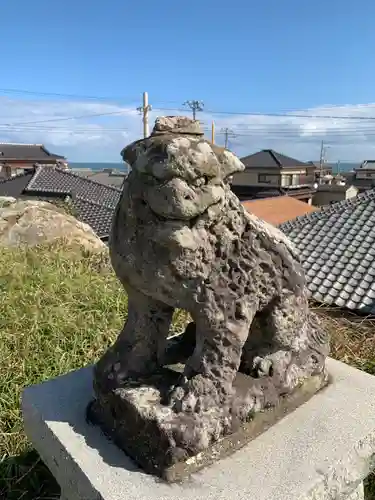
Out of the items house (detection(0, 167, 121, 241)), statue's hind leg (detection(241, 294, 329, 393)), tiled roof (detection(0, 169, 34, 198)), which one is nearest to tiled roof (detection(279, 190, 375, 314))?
statue's hind leg (detection(241, 294, 329, 393))

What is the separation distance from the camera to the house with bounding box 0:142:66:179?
27.3m

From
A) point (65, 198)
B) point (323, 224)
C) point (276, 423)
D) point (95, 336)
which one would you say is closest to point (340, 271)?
point (323, 224)

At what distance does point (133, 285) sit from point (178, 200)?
444mm

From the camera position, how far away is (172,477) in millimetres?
1410

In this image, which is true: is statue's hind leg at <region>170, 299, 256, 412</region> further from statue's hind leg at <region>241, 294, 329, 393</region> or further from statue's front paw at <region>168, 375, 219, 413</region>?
statue's hind leg at <region>241, 294, 329, 393</region>

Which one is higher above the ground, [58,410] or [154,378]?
[154,378]

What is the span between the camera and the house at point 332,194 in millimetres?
27875

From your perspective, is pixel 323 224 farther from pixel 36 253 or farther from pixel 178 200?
pixel 178 200

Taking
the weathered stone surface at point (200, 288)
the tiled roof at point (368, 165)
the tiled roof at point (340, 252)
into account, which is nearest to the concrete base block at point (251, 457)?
the weathered stone surface at point (200, 288)

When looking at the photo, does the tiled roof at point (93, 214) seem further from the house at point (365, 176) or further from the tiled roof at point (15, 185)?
the house at point (365, 176)

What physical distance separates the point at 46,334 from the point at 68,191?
12839mm

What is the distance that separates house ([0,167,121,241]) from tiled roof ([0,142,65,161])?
35.6ft

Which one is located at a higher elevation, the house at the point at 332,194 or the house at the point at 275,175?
the house at the point at 275,175

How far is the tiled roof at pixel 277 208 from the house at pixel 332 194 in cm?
1172
